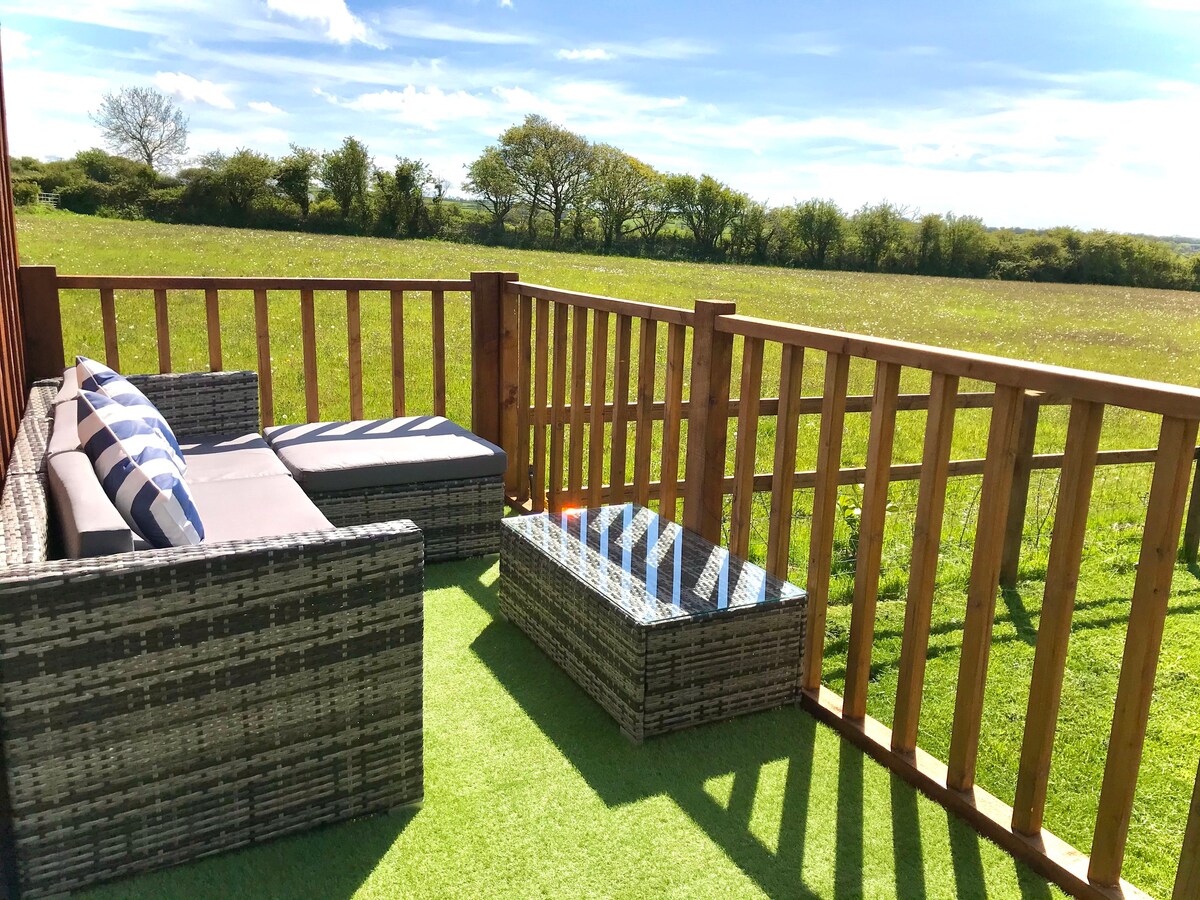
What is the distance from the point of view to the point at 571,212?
1516 inches

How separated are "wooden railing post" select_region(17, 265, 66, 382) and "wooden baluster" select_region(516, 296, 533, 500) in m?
2.03

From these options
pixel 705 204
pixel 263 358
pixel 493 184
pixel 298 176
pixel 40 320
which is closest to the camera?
pixel 40 320

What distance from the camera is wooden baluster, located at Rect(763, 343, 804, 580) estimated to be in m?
2.53

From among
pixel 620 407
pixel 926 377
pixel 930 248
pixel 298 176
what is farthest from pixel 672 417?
pixel 930 248

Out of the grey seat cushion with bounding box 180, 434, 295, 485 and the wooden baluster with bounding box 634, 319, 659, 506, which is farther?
the wooden baluster with bounding box 634, 319, 659, 506

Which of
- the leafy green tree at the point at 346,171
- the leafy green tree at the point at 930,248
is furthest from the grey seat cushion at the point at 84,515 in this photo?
the leafy green tree at the point at 930,248

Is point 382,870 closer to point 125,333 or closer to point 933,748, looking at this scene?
point 933,748

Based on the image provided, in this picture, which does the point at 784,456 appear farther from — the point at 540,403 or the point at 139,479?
the point at 540,403

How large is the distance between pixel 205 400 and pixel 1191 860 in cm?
378

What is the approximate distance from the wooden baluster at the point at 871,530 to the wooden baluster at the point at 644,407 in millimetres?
1085

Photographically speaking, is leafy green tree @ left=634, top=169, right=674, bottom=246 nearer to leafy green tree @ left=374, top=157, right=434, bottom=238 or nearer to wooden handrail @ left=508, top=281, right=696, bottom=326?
leafy green tree @ left=374, top=157, right=434, bottom=238

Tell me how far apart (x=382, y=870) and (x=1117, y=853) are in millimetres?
1525

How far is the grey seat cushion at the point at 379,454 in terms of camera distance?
3488 mm

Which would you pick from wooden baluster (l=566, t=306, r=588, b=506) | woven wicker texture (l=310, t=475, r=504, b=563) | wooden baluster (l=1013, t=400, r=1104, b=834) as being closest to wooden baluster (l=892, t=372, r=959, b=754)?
wooden baluster (l=1013, t=400, r=1104, b=834)
